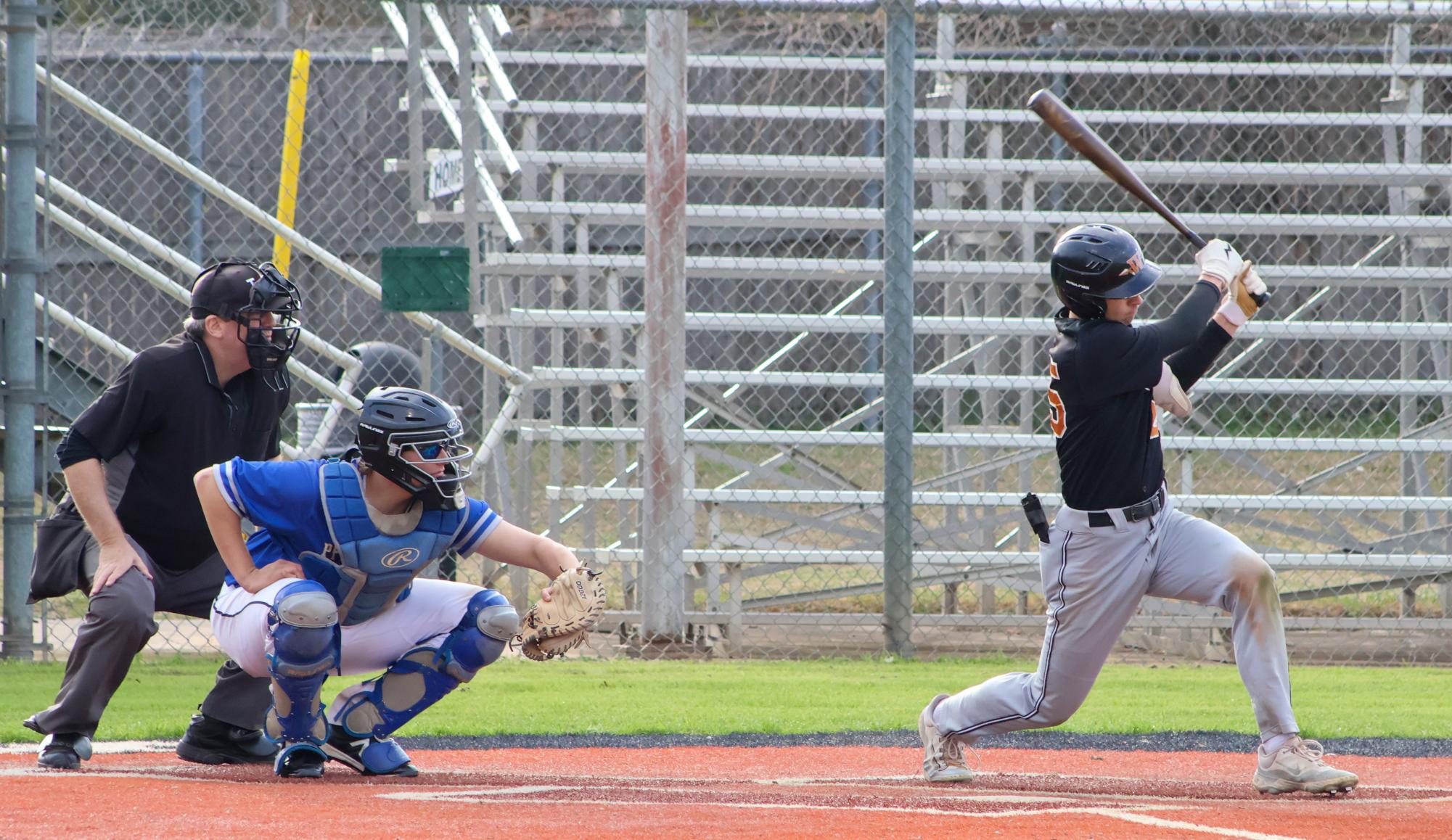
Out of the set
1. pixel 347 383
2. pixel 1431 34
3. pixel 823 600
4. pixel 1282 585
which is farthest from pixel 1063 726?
pixel 1431 34

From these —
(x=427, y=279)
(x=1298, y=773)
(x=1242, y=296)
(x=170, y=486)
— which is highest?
(x=427, y=279)

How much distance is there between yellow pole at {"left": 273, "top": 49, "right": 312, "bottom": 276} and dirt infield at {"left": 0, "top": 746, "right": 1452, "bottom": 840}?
5094 millimetres

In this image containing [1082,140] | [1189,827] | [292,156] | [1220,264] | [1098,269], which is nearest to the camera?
[1189,827]

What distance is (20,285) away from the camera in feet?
21.5

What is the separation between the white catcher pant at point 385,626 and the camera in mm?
4230

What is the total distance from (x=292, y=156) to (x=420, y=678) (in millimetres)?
6460

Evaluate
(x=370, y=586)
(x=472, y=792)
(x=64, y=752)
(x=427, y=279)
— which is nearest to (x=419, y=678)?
(x=370, y=586)

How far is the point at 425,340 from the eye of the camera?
7812mm

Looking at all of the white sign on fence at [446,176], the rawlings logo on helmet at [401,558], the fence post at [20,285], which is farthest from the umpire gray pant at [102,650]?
the white sign on fence at [446,176]

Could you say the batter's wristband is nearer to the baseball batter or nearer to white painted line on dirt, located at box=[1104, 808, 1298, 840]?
the baseball batter

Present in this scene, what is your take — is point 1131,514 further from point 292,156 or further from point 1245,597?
point 292,156

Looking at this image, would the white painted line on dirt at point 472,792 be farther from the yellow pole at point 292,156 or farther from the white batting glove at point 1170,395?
the yellow pole at point 292,156

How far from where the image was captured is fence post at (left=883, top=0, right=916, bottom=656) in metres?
7.08

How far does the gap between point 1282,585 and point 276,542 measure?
7.65 meters
